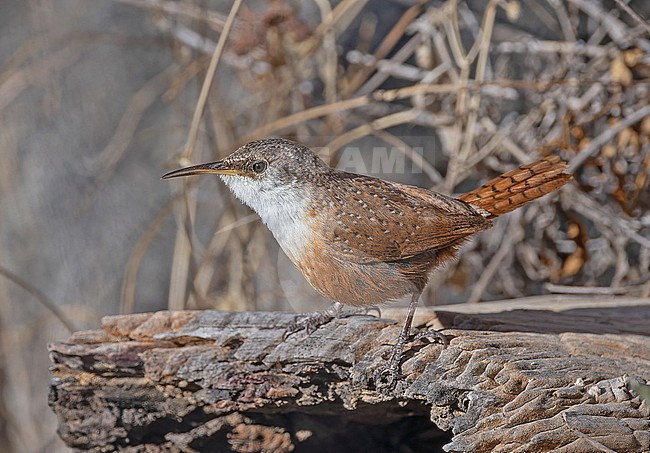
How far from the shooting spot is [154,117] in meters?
4.79

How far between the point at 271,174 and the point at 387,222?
0.33 metres

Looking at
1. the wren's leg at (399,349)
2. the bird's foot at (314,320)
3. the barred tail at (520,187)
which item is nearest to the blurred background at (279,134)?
the barred tail at (520,187)

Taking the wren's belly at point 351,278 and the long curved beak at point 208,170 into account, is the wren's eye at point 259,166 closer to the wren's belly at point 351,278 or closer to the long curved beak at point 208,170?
the long curved beak at point 208,170

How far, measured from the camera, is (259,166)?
1.98 m

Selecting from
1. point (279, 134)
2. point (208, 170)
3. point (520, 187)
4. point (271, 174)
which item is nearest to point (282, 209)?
point (271, 174)

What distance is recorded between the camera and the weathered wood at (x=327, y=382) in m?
1.71

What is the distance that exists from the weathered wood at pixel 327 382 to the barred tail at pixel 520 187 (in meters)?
0.33

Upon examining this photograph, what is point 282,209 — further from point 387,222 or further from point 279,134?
point 279,134

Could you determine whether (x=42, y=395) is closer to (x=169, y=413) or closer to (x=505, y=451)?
(x=169, y=413)

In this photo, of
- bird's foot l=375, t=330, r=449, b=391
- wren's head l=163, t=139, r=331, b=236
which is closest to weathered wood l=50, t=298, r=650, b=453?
bird's foot l=375, t=330, r=449, b=391

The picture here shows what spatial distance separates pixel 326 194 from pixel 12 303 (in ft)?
11.1

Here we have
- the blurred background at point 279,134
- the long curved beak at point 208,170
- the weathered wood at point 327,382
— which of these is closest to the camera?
the weathered wood at point 327,382

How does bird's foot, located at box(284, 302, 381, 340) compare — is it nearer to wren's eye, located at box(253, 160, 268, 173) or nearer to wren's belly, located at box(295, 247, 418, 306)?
wren's belly, located at box(295, 247, 418, 306)

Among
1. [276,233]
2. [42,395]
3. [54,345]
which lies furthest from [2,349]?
[276,233]
